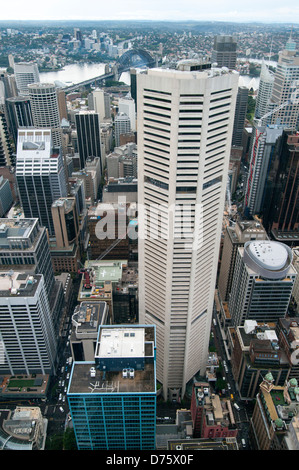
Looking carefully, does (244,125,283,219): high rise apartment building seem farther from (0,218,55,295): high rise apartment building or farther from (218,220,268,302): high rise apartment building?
(0,218,55,295): high rise apartment building

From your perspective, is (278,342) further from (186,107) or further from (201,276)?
(186,107)

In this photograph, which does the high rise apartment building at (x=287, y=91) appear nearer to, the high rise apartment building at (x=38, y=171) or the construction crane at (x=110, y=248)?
→ the construction crane at (x=110, y=248)

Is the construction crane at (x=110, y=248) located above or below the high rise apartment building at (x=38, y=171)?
below

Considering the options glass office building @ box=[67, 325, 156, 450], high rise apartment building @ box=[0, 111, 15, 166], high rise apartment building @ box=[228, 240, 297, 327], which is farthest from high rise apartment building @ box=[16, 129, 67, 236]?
glass office building @ box=[67, 325, 156, 450]

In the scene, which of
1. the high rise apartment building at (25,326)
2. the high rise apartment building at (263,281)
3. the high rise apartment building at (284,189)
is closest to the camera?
the high rise apartment building at (25,326)

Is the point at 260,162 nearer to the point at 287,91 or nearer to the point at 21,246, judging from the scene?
the point at 287,91

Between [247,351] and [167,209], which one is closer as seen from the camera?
[167,209]

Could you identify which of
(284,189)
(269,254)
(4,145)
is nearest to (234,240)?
(269,254)

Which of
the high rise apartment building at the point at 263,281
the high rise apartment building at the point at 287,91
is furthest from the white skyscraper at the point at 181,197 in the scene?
the high rise apartment building at the point at 287,91
